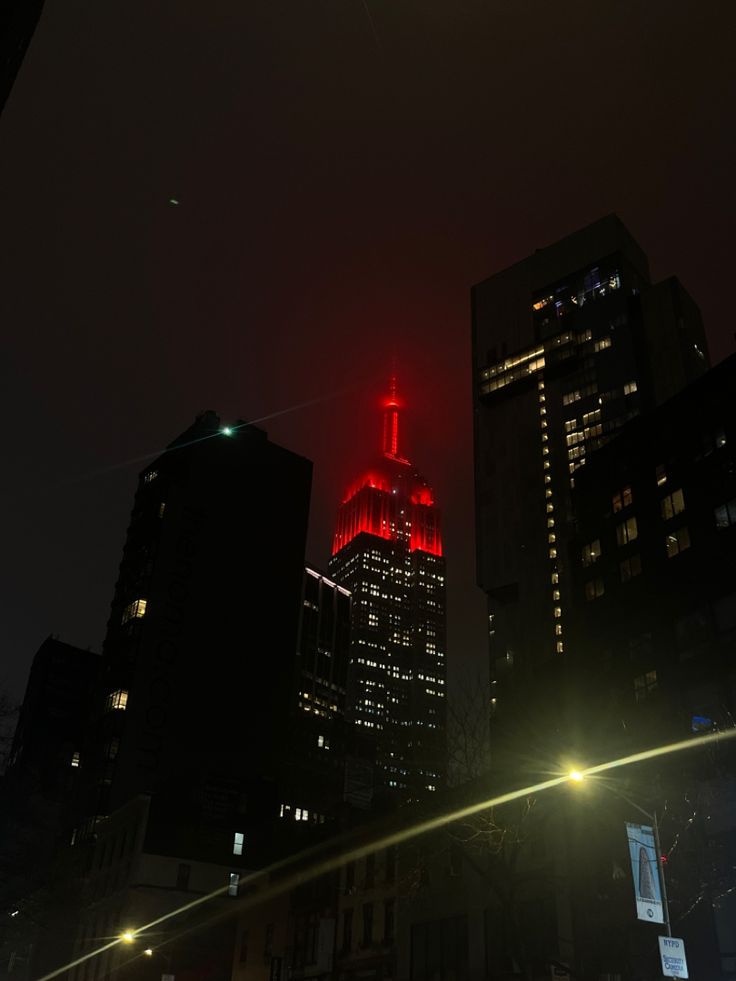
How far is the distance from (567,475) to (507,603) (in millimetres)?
22972

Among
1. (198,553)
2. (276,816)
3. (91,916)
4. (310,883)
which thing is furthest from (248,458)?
(310,883)

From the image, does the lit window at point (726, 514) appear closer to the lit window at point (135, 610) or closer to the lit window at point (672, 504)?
the lit window at point (672, 504)

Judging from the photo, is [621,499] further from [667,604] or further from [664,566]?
[667,604]

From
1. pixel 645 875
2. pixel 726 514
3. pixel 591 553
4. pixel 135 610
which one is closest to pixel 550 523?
pixel 591 553

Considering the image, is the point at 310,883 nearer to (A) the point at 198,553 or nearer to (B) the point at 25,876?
(B) the point at 25,876

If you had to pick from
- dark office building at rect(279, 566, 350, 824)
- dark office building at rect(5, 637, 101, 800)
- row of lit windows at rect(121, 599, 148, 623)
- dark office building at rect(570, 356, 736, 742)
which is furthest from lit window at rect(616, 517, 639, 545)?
dark office building at rect(5, 637, 101, 800)

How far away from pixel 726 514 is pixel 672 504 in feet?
22.2

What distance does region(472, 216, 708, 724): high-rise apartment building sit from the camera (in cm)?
12975

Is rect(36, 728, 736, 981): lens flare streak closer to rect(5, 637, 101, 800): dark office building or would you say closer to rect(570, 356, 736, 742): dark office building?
rect(570, 356, 736, 742): dark office building

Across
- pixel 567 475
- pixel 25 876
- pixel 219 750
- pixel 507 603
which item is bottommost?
pixel 25 876

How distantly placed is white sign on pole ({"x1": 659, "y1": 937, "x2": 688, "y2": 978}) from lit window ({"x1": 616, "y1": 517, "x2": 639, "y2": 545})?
61948mm

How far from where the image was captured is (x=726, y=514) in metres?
72.5

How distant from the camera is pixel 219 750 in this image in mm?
86938

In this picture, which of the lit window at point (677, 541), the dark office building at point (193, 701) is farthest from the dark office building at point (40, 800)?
the lit window at point (677, 541)
